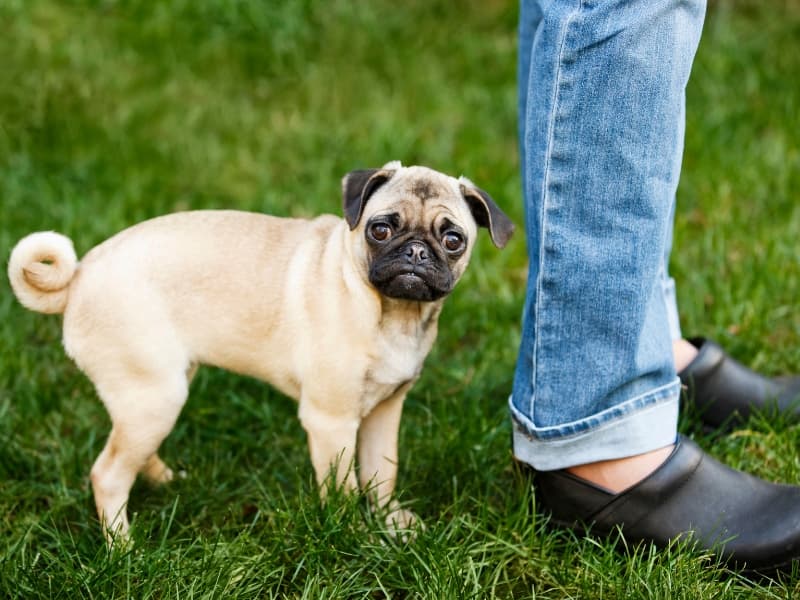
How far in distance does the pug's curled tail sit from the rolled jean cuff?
148 cm

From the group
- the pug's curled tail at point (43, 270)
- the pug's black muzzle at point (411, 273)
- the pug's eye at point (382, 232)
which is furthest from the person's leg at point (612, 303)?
the pug's curled tail at point (43, 270)

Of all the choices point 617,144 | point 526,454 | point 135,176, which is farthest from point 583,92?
point 135,176

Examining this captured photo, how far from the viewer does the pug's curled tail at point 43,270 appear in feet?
9.52

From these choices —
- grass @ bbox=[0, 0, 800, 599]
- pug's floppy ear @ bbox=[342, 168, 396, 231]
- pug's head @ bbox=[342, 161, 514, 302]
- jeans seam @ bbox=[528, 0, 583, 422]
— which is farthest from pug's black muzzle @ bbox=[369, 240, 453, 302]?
grass @ bbox=[0, 0, 800, 599]

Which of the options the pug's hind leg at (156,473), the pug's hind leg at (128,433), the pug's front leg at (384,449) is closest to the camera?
the pug's hind leg at (128,433)

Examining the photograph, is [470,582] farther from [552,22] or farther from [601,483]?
[552,22]

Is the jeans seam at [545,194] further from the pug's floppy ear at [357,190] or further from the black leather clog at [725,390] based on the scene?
the black leather clog at [725,390]

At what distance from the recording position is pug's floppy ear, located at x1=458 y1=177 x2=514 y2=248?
9.53ft

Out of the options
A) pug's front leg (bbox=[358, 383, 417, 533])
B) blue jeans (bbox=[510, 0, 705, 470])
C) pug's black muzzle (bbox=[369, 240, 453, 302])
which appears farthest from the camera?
pug's front leg (bbox=[358, 383, 417, 533])

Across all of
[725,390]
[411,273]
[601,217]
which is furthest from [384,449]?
[725,390]

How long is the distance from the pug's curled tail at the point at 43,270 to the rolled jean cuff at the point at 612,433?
1479 millimetres

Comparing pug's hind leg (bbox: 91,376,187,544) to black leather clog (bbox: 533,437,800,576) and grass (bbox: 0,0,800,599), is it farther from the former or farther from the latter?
black leather clog (bbox: 533,437,800,576)

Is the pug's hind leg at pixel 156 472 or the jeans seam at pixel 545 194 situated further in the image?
the pug's hind leg at pixel 156 472

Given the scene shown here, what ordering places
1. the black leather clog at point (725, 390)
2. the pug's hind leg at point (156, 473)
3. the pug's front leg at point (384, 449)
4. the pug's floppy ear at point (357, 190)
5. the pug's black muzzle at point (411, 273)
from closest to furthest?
1. the pug's black muzzle at point (411, 273)
2. the pug's floppy ear at point (357, 190)
3. the pug's front leg at point (384, 449)
4. the pug's hind leg at point (156, 473)
5. the black leather clog at point (725, 390)
